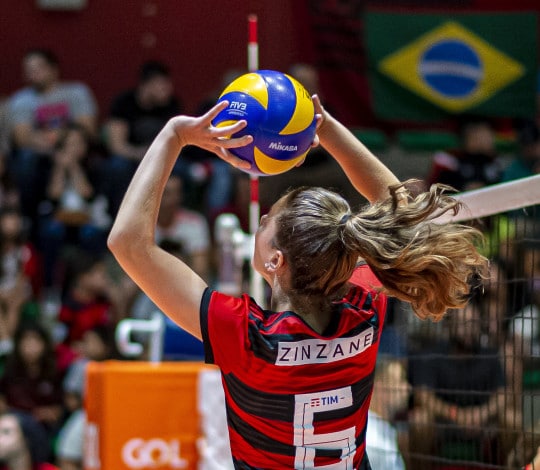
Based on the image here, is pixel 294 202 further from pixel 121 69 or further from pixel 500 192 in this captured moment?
pixel 121 69

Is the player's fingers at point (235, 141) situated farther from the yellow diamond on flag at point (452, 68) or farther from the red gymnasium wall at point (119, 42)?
the red gymnasium wall at point (119, 42)

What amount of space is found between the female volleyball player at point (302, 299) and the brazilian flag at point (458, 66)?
664cm

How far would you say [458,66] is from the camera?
29.5 feet

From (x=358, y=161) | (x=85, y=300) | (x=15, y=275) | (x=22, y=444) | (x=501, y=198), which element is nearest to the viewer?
(x=358, y=161)

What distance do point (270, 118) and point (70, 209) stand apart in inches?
221

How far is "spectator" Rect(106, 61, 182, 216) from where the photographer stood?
8219 millimetres

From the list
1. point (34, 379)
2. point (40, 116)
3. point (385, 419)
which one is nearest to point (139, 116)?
point (40, 116)

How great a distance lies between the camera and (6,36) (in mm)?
9414

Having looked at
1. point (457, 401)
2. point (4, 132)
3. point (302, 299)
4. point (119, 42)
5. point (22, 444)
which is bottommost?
point (22, 444)

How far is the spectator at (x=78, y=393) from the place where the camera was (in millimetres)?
6656

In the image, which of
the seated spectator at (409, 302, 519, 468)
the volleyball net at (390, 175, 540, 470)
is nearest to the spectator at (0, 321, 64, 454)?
the volleyball net at (390, 175, 540, 470)

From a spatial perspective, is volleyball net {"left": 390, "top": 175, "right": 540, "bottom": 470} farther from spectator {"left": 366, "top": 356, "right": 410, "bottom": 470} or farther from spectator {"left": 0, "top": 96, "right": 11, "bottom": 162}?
spectator {"left": 0, "top": 96, "right": 11, "bottom": 162}

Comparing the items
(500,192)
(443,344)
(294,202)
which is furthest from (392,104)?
(294,202)

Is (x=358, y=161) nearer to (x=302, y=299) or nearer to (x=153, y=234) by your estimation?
(x=302, y=299)
